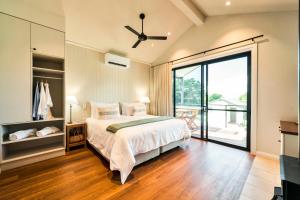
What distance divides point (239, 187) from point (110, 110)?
276 cm

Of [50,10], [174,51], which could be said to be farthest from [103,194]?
[174,51]

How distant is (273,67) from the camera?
2.57 m

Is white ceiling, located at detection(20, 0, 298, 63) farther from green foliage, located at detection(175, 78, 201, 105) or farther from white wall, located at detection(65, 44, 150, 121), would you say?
green foliage, located at detection(175, 78, 201, 105)

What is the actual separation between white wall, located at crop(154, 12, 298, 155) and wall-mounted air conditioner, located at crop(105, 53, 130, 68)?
9.43 ft

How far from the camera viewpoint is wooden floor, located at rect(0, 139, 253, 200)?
164cm

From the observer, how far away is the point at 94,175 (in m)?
2.02

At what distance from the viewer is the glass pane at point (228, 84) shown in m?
3.07

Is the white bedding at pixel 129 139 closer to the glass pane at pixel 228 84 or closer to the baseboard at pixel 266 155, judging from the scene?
the glass pane at pixel 228 84

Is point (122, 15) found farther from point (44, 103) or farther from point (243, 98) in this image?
point (243, 98)

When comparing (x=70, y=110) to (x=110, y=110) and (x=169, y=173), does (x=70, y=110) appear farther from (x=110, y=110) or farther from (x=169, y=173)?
(x=169, y=173)

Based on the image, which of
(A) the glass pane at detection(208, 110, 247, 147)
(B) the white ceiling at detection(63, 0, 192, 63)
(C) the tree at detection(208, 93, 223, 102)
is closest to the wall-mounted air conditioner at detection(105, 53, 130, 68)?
(B) the white ceiling at detection(63, 0, 192, 63)

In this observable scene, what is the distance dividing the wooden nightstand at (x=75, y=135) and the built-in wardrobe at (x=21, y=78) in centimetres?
15

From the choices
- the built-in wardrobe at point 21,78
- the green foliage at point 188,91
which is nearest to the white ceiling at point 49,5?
the built-in wardrobe at point 21,78

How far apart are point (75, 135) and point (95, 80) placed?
1.53 metres
